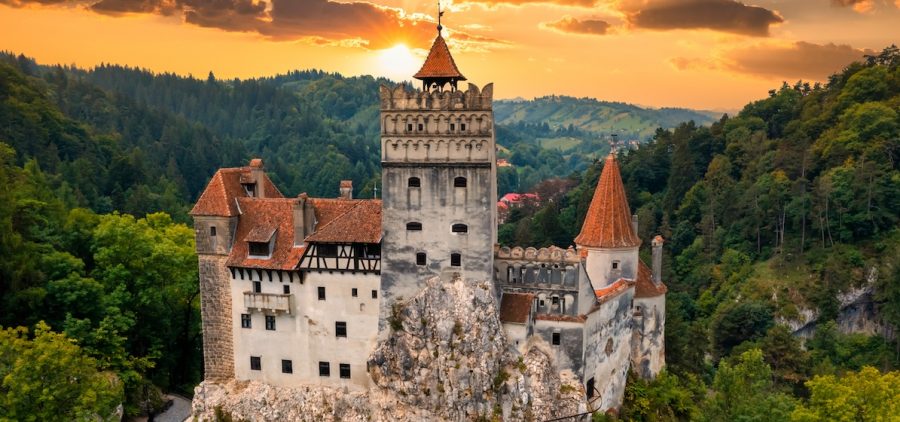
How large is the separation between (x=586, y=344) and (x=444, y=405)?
8.79m

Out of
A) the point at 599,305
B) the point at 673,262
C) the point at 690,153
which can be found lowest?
the point at 673,262

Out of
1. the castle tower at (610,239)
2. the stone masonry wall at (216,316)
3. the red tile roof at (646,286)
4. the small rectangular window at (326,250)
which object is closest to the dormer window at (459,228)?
the small rectangular window at (326,250)

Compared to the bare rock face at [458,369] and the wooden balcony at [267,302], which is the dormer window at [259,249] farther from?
the bare rock face at [458,369]

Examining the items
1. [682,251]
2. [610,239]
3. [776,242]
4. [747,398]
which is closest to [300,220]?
[610,239]

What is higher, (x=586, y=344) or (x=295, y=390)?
(x=586, y=344)

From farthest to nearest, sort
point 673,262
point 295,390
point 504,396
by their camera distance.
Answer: point 673,262
point 295,390
point 504,396

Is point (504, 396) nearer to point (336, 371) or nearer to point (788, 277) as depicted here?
point (336, 371)

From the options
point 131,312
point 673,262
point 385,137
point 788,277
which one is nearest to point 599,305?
point 385,137

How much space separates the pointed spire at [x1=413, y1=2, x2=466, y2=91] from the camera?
4131 cm

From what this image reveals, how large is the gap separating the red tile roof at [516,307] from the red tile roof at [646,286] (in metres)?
9.30

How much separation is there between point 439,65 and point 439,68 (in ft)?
0.70

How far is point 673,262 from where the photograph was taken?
93.9 meters

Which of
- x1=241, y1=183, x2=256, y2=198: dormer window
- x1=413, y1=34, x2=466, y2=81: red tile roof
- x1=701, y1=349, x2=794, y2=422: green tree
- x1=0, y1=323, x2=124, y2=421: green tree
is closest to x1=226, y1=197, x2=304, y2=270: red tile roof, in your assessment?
x1=241, y1=183, x2=256, y2=198: dormer window

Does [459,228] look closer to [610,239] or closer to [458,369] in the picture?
[458,369]
